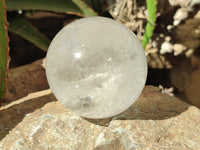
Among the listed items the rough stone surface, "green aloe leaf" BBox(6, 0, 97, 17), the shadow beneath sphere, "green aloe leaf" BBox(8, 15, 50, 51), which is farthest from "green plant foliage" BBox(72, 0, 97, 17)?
the shadow beneath sphere

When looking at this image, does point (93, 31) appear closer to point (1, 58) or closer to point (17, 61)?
point (1, 58)

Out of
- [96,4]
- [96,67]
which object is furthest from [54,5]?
[96,67]

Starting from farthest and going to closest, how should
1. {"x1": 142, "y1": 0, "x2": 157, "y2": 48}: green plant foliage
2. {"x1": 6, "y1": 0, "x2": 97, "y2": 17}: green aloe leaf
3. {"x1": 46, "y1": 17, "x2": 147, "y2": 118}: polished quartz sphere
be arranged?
{"x1": 6, "y1": 0, "x2": 97, "y2": 17}: green aloe leaf, {"x1": 142, "y1": 0, "x2": 157, "y2": 48}: green plant foliage, {"x1": 46, "y1": 17, "x2": 147, "y2": 118}: polished quartz sphere

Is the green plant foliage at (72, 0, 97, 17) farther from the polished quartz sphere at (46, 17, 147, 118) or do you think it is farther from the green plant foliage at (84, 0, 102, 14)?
the polished quartz sphere at (46, 17, 147, 118)

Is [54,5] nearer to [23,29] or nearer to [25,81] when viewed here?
[23,29]

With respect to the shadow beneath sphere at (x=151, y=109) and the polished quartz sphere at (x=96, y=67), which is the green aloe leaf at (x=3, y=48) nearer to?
the polished quartz sphere at (x=96, y=67)

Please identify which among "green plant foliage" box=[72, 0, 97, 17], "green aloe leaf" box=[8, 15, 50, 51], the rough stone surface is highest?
"green plant foliage" box=[72, 0, 97, 17]

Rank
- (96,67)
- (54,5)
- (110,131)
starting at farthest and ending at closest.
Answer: (54,5) < (110,131) < (96,67)
